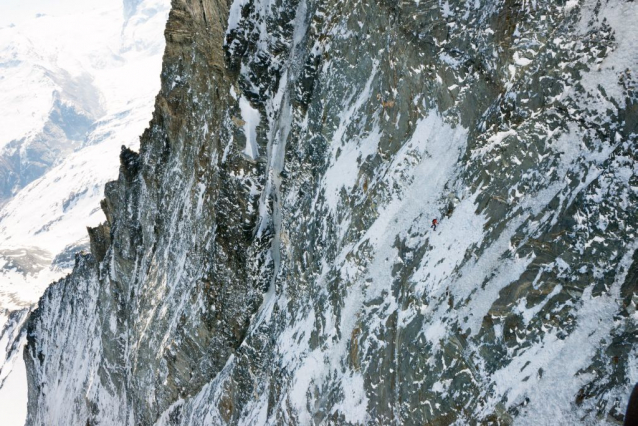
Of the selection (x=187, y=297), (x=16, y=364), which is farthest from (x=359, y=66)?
(x=16, y=364)

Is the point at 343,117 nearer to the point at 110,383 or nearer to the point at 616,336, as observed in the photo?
the point at 616,336

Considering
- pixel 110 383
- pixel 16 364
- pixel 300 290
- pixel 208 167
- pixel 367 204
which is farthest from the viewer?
pixel 16 364

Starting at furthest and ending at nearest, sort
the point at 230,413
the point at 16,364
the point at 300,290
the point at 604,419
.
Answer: the point at 16,364 < the point at 230,413 < the point at 300,290 < the point at 604,419

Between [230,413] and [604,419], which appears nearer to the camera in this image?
[604,419]

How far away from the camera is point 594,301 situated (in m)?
14.9

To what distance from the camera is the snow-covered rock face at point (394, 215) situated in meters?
15.4

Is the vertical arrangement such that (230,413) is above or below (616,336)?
above

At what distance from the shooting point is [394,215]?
22031 millimetres

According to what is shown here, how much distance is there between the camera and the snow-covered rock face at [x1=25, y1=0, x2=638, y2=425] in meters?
15.4

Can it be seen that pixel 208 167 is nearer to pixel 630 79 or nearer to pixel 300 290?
pixel 300 290

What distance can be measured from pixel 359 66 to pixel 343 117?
2.87 m

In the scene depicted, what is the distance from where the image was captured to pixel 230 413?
30812 millimetres

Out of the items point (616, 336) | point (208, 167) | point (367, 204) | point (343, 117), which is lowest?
point (616, 336)

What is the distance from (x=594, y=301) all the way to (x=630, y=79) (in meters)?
7.56
